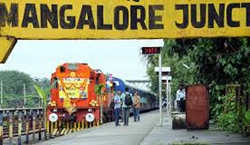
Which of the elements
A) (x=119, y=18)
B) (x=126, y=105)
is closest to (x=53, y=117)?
(x=126, y=105)

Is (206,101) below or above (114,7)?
below

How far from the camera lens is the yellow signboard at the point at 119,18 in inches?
336

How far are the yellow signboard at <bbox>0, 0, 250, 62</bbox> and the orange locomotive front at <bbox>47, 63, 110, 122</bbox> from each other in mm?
19110

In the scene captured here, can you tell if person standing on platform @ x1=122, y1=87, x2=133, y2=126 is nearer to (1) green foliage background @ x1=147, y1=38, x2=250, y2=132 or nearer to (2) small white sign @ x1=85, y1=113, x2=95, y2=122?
(2) small white sign @ x1=85, y1=113, x2=95, y2=122

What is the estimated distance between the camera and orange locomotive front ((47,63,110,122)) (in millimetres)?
27781

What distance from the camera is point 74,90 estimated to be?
28.1 meters

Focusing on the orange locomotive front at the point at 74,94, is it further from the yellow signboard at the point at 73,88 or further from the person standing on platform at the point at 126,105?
the person standing on platform at the point at 126,105

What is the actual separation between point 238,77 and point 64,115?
12187 millimetres

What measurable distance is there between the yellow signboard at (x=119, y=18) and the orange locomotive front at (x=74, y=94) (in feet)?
62.7

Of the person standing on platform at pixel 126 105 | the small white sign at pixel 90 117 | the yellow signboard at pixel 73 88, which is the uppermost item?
the yellow signboard at pixel 73 88

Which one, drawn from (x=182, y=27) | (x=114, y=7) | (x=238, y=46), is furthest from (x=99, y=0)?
(x=238, y=46)

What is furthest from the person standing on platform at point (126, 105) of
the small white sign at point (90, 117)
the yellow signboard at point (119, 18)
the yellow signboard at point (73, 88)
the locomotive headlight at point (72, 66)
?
the yellow signboard at point (119, 18)

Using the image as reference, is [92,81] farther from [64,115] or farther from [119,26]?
[119,26]

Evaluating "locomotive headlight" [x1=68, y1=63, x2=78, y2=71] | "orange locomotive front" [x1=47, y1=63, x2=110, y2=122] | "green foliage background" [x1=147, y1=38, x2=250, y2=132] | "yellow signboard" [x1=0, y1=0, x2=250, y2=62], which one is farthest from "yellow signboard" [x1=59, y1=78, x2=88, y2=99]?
"yellow signboard" [x1=0, y1=0, x2=250, y2=62]
